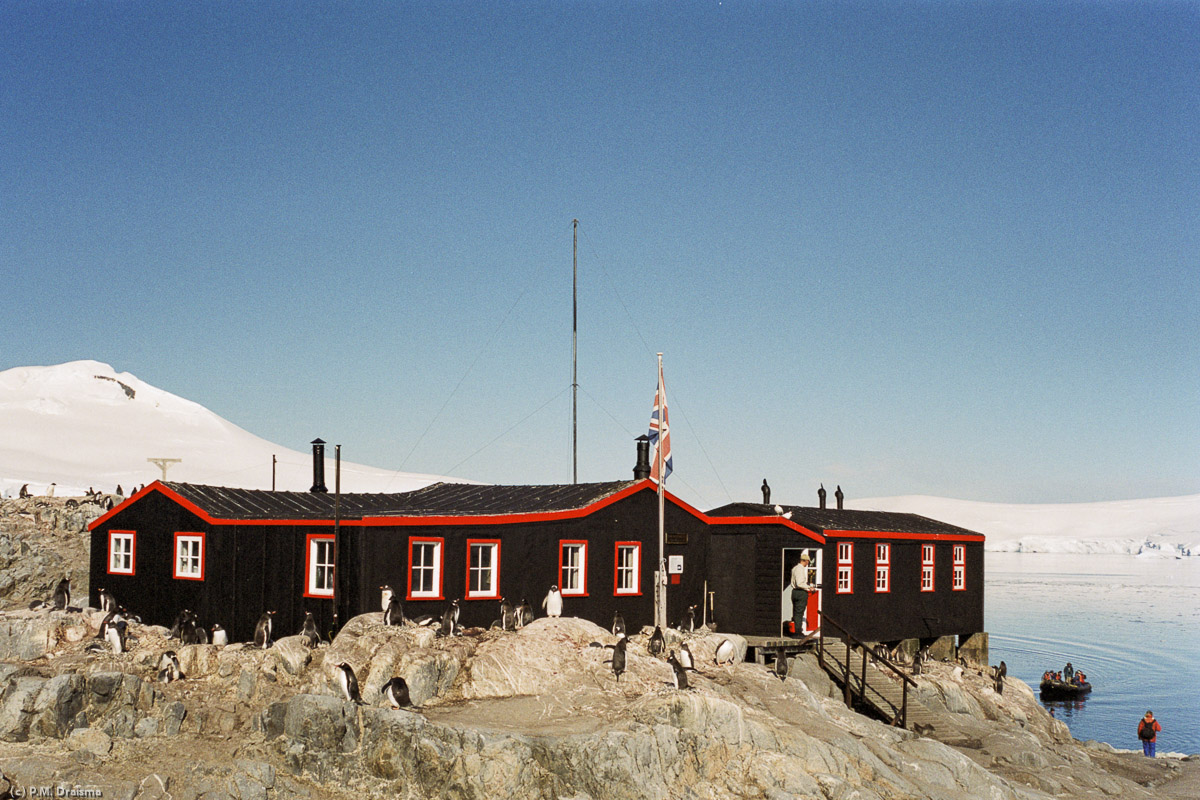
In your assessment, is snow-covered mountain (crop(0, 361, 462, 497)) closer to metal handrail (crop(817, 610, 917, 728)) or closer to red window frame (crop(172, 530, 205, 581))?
red window frame (crop(172, 530, 205, 581))

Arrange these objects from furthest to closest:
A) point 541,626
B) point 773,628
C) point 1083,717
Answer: point 1083,717 < point 773,628 < point 541,626

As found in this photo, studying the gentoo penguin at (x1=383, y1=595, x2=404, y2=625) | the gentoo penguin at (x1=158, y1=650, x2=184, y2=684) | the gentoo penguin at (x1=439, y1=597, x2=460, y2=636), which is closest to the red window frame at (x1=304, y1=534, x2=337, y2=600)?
the gentoo penguin at (x1=383, y1=595, x2=404, y2=625)

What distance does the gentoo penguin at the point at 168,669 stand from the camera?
76.9 ft

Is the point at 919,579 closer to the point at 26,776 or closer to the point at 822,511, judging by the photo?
the point at 822,511

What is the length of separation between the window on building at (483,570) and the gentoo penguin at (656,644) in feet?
12.6

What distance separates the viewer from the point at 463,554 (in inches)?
1065

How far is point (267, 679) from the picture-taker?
23.3 meters

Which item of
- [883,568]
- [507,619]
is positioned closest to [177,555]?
[507,619]

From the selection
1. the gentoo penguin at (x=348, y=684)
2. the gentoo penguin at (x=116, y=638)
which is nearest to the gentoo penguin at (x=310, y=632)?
the gentoo penguin at (x=348, y=684)

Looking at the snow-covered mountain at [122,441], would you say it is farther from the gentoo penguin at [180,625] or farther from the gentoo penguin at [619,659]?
the gentoo penguin at [619,659]

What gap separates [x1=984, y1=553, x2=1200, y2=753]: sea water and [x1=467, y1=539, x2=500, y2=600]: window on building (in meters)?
27.4

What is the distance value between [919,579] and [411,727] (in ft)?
79.4

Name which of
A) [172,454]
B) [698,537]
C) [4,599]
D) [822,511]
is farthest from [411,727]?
[172,454]

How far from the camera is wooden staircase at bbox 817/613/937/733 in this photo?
28391 mm
